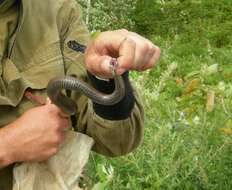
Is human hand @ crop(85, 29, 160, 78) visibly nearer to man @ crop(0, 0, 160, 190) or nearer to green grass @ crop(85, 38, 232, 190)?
man @ crop(0, 0, 160, 190)

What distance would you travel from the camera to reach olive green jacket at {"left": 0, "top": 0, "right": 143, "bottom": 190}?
8.86 feet

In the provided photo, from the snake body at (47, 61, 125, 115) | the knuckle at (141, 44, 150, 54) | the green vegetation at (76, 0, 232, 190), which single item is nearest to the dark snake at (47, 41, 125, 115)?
the snake body at (47, 61, 125, 115)

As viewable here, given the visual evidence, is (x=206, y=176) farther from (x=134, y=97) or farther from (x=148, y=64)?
(x=148, y=64)

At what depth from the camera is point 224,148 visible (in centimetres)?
420

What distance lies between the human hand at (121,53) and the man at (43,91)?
2.7 inches

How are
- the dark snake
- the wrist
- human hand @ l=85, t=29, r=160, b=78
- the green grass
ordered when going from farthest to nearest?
1. the green grass
2. the wrist
3. the dark snake
4. human hand @ l=85, t=29, r=160, b=78

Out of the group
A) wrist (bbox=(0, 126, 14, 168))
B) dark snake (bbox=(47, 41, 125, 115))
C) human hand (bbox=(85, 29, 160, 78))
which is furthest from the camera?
wrist (bbox=(0, 126, 14, 168))

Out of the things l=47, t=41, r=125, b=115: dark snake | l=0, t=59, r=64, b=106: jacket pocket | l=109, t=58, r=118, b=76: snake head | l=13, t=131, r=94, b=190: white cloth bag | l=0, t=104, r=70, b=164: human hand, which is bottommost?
l=13, t=131, r=94, b=190: white cloth bag

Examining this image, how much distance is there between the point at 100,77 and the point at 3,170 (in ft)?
1.86

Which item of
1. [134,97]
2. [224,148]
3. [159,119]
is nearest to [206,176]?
[224,148]

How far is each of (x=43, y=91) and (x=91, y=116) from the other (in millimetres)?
212

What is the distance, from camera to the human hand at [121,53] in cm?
221

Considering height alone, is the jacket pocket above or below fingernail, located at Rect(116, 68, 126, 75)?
below

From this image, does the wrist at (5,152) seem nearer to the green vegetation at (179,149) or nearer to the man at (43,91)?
the man at (43,91)
